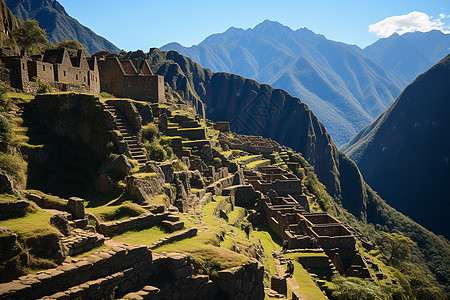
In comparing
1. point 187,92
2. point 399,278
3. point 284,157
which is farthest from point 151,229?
point 187,92

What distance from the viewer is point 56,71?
2419 centimetres

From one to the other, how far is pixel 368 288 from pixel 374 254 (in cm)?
2872

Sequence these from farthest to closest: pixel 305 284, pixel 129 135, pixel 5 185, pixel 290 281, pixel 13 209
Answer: pixel 129 135, pixel 305 284, pixel 290 281, pixel 5 185, pixel 13 209

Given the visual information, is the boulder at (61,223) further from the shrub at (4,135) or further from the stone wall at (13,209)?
the shrub at (4,135)

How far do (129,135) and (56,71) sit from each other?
9.59m

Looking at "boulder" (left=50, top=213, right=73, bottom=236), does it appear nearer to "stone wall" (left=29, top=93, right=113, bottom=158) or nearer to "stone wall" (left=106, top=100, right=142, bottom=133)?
"stone wall" (left=29, top=93, right=113, bottom=158)

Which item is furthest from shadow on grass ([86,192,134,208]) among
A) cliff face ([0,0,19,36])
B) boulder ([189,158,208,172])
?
cliff face ([0,0,19,36])

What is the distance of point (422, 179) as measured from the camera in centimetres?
18612

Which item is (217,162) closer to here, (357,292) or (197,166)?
(197,166)

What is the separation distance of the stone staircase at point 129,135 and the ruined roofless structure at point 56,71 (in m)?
5.37

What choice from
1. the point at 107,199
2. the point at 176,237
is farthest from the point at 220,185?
the point at 176,237

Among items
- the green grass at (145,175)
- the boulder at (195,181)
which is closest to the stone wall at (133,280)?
the green grass at (145,175)

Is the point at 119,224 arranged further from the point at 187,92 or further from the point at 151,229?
the point at 187,92

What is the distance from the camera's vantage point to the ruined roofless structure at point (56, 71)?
1980 cm
